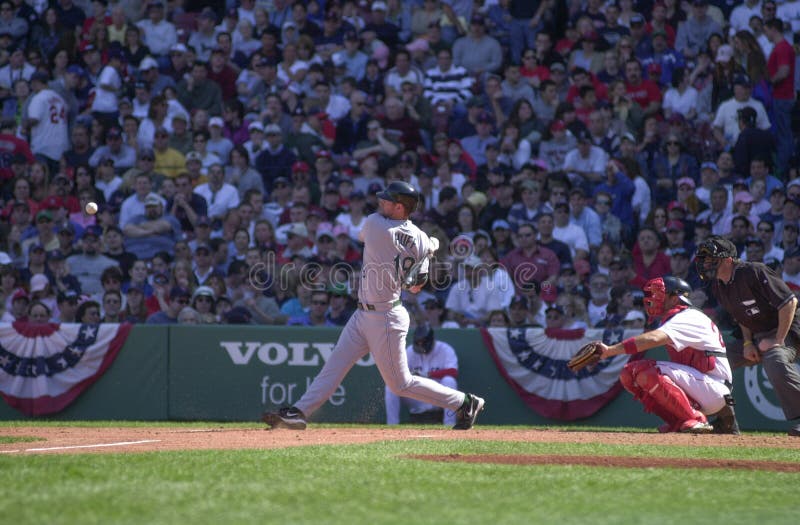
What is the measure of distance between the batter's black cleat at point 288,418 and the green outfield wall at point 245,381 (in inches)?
160

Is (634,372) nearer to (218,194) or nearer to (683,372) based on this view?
(683,372)

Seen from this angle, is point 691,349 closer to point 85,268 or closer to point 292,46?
point 85,268

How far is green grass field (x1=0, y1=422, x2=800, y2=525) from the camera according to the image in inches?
220

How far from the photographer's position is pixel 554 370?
44.1ft

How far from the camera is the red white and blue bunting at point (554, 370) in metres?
13.3

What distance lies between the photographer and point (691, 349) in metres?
10.2

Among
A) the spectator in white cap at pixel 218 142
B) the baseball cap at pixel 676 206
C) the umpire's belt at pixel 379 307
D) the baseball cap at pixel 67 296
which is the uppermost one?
the spectator in white cap at pixel 218 142

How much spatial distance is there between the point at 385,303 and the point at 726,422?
10.9ft

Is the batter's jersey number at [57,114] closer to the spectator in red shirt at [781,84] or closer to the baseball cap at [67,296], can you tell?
the baseball cap at [67,296]

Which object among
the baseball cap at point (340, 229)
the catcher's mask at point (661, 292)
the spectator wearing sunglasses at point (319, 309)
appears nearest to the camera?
the catcher's mask at point (661, 292)

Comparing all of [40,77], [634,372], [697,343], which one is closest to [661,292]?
[697,343]

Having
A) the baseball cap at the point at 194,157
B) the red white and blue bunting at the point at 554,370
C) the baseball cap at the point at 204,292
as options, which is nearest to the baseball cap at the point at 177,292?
the baseball cap at the point at 204,292

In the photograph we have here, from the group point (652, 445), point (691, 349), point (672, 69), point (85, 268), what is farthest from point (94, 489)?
point (672, 69)

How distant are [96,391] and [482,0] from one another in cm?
945
